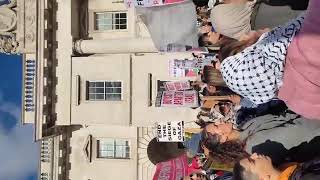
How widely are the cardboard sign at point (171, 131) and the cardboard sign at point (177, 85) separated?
3.94 feet

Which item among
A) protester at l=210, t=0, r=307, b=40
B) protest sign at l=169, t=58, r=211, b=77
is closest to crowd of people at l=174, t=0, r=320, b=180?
protester at l=210, t=0, r=307, b=40

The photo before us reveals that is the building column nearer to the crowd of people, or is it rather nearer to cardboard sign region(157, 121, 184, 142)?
cardboard sign region(157, 121, 184, 142)

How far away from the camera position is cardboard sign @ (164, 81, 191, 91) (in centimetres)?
2023

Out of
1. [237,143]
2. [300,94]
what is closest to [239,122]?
[237,143]

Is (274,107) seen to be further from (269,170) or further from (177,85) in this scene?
(177,85)

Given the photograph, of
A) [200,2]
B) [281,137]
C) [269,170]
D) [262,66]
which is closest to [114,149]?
[200,2]

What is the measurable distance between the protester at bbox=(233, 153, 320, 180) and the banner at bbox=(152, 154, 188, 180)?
33.9 ft

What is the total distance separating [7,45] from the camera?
22844 millimetres

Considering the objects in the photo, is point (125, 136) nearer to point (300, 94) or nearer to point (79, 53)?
point (79, 53)

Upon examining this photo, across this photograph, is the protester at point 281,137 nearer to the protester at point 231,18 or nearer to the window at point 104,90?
the protester at point 231,18

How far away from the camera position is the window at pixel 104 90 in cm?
2194

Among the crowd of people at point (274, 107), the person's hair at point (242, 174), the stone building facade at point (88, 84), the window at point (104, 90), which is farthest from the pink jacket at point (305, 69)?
the window at point (104, 90)

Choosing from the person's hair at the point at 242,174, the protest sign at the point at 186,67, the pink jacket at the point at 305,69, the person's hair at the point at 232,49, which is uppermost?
the protest sign at the point at 186,67

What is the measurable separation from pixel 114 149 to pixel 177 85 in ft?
12.8
